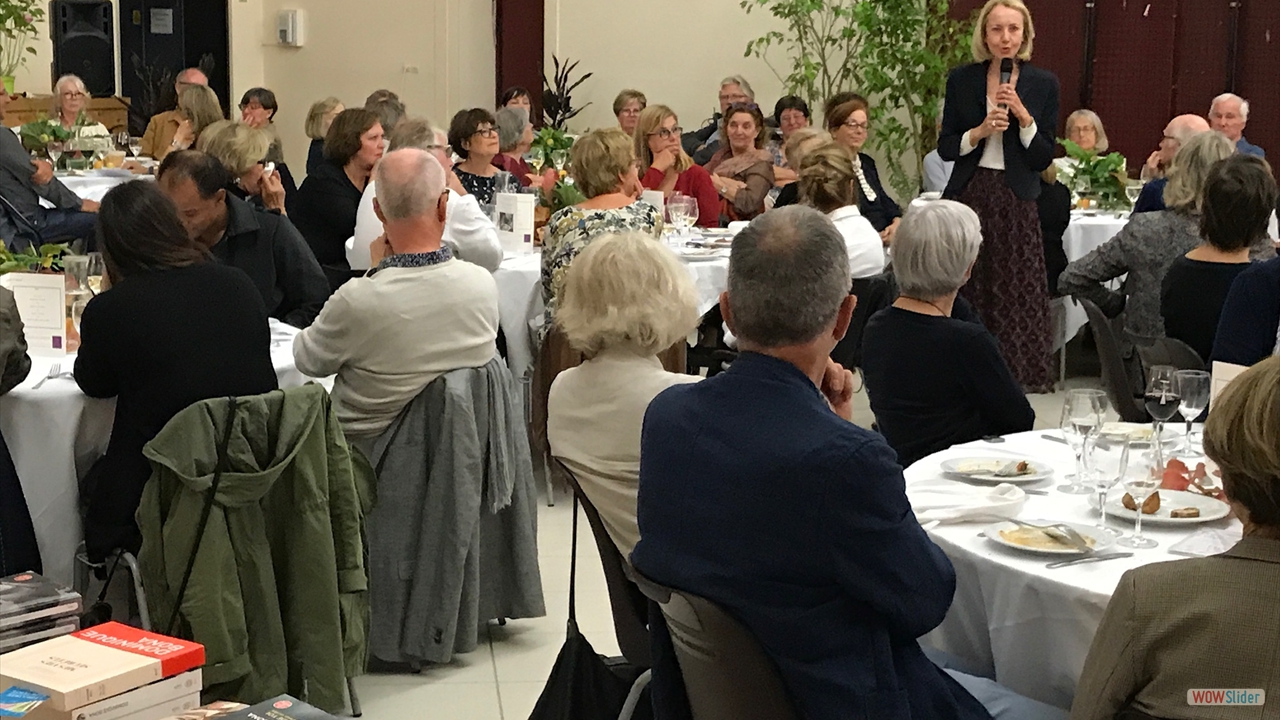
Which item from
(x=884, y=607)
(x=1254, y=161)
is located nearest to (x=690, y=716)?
(x=884, y=607)

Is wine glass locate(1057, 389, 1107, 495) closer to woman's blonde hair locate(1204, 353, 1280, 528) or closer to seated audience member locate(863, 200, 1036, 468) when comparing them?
seated audience member locate(863, 200, 1036, 468)

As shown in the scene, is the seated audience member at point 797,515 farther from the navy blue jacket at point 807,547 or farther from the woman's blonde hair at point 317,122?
the woman's blonde hair at point 317,122

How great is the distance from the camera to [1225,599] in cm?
195

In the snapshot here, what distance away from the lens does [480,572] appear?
429 cm

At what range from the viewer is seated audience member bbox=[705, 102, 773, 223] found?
794 cm

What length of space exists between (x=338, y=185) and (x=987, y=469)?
12.6 feet

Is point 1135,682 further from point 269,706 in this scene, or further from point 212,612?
point 212,612

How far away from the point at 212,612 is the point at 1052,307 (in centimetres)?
548

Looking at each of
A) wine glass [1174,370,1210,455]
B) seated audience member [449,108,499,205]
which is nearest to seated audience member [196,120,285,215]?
seated audience member [449,108,499,205]

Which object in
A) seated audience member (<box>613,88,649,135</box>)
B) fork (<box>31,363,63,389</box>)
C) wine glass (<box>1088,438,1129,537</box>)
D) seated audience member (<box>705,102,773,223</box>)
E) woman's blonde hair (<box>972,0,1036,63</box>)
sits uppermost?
woman's blonde hair (<box>972,0,1036,63</box>)

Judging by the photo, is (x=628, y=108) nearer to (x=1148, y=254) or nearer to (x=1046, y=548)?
(x=1148, y=254)

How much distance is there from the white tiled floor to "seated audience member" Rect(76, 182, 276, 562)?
816 mm

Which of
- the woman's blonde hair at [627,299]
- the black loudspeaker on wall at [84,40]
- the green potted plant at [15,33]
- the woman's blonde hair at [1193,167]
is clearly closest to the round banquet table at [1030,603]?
the woman's blonde hair at [627,299]

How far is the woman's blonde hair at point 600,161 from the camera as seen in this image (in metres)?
5.49
